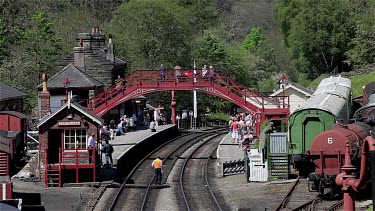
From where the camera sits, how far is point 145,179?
1583 inches

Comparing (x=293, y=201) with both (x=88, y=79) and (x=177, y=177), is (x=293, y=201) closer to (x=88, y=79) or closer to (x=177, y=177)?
(x=177, y=177)

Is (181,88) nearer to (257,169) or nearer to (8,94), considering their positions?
(8,94)

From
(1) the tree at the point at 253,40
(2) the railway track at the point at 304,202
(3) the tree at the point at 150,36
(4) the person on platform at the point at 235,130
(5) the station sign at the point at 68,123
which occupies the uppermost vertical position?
(1) the tree at the point at 253,40

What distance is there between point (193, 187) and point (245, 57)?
189 ft

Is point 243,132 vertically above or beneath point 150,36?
beneath

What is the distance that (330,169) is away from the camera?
96.3ft

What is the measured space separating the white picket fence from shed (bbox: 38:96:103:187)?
20.9 feet

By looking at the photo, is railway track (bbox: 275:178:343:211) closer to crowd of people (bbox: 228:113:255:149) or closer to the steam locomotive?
the steam locomotive

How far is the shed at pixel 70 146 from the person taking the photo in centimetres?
3675

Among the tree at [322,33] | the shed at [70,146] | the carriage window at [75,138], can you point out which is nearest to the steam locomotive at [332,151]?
the shed at [70,146]

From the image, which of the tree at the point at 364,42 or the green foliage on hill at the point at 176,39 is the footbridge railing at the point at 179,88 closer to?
the green foliage on hill at the point at 176,39

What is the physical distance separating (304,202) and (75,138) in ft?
39.4

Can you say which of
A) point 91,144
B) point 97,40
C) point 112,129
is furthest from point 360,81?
point 91,144

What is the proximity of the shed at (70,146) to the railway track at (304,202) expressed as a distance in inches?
361
